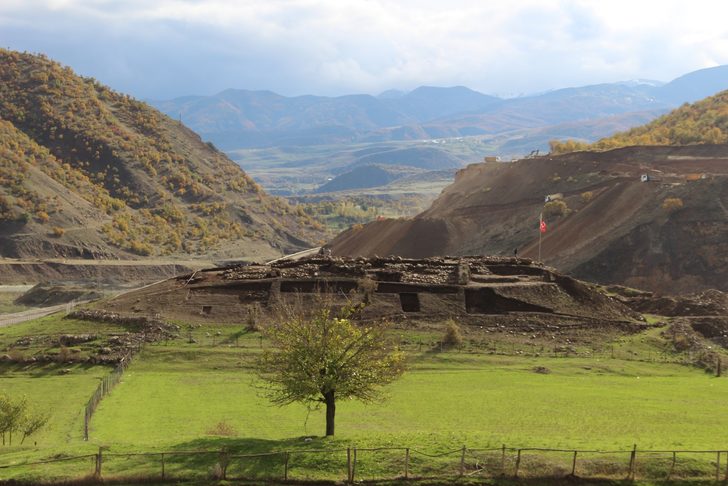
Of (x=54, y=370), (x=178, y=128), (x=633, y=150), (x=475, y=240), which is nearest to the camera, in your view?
(x=54, y=370)

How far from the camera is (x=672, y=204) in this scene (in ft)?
287

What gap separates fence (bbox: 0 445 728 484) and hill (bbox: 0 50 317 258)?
93.7 meters

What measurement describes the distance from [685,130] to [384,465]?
11105 cm

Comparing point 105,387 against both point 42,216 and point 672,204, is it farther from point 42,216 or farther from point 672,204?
point 42,216

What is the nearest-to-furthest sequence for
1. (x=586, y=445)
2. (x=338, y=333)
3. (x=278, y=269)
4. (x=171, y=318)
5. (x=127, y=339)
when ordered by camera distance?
(x=586, y=445) < (x=338, y=333) < (x=127, y=339) < (x=171, y=318) < (x=278, y=269)

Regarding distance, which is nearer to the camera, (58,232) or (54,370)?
(54,370)

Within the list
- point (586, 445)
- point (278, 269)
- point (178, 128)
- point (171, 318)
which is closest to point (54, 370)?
point (171, 318)

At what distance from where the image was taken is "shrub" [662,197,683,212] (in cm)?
8731

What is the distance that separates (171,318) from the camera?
57.6 m

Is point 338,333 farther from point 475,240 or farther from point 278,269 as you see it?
point 475,240

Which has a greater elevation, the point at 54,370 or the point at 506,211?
the point at 506,211

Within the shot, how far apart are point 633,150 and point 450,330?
7131cm

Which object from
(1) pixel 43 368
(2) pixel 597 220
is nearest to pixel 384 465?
(1) pixel 43 368

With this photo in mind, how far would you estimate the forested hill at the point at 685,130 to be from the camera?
389 feet
